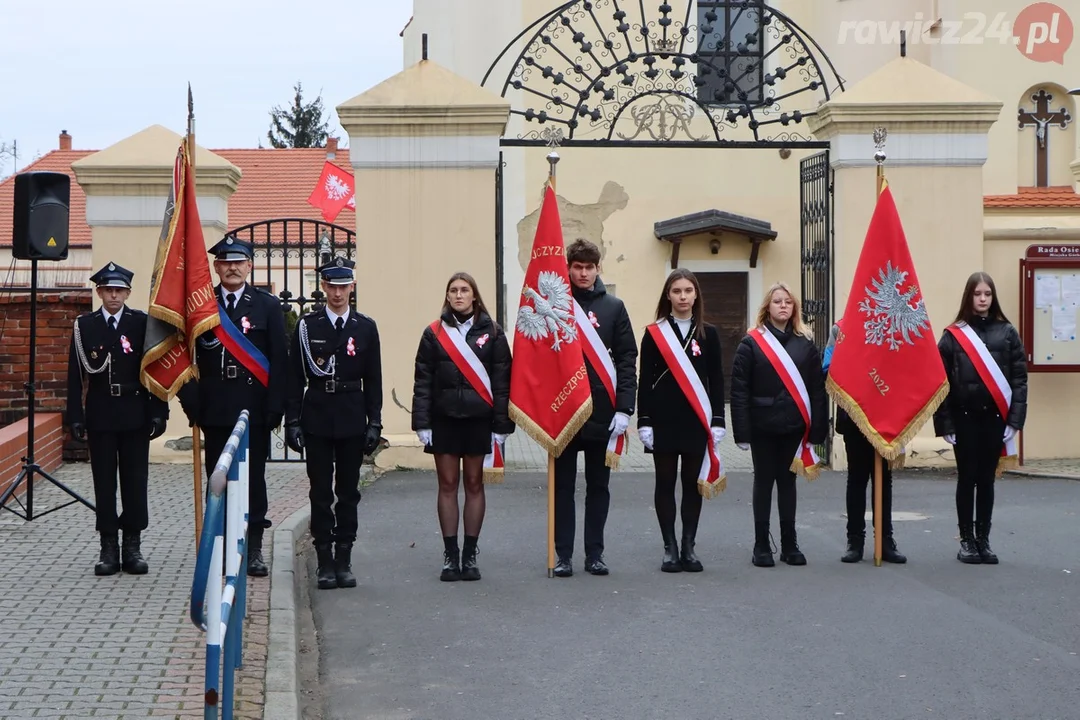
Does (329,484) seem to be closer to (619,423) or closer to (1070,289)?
(619,423)

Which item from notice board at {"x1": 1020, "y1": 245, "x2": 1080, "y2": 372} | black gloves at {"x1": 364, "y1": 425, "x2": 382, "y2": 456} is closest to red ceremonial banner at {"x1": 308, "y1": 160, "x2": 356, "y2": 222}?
notice board at {"x1": 1020, "y1": 245, "x2": 1080, "y2": 372}

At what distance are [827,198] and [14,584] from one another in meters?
9.02

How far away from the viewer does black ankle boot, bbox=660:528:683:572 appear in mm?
8664

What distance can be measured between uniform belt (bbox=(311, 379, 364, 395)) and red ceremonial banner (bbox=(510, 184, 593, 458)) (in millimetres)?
1022

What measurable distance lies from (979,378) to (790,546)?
1.64 meters

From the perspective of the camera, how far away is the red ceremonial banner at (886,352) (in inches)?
354

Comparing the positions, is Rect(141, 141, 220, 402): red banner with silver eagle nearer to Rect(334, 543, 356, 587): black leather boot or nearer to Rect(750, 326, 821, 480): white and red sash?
Rect(334, 543, 356, 587): black leather boot

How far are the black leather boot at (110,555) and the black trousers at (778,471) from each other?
13.1 feet

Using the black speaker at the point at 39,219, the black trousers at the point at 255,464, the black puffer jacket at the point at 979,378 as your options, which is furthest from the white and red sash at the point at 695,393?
the black speaker at the point at 39,219

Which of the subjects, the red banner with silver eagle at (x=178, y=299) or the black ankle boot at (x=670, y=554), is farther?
the black ankle boot at (x=670, y=554)

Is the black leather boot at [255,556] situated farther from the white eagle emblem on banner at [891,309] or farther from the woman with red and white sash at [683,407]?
the white eagle emblem on banner at [891,309]

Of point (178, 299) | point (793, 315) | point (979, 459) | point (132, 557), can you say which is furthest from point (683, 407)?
point (132, 557)

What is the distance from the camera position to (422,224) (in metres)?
13.4

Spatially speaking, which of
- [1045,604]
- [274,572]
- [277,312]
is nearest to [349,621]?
[274,572]
